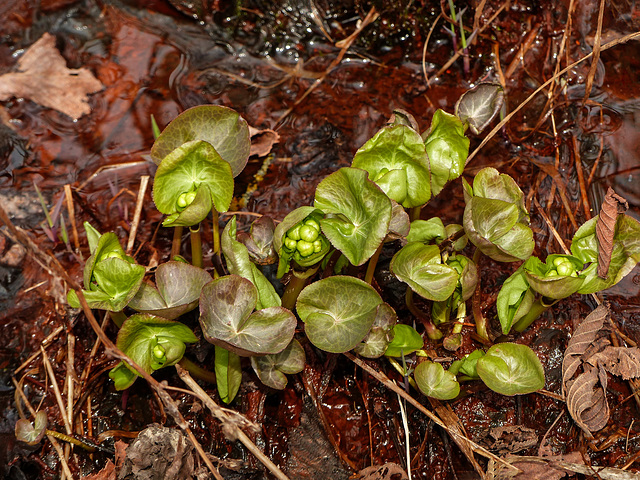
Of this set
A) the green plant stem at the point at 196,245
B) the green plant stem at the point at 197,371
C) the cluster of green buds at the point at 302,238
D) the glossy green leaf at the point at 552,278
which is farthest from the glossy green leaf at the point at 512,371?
the green plant stem at the point at 196,245

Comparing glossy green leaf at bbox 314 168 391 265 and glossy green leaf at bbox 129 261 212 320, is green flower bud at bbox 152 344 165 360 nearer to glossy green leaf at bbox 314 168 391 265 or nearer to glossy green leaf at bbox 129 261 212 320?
glossy green leaf at bbox 129 261 212 320

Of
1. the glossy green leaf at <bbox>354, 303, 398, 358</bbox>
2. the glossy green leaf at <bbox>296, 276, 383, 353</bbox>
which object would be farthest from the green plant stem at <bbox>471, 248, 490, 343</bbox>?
the glossy green leaf at <bbox>296, 276, 383, 353</bbox>

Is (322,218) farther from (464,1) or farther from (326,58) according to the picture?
(464,1)

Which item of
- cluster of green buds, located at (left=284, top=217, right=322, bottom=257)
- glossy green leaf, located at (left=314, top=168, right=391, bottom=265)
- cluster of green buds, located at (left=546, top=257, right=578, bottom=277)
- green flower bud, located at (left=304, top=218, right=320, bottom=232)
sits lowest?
cluster of green buds, located at (left=546, top=257, right=578, bottom=277)

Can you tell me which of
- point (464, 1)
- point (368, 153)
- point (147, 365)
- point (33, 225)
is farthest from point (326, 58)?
point (147, 365)

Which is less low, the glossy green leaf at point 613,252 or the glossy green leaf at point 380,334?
Result: the glossy green leaf at point 613,252

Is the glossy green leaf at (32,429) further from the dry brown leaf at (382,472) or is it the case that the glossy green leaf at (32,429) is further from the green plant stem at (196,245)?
the dry brown leaf at (382,472)

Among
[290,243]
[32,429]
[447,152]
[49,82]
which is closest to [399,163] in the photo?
[447,152]

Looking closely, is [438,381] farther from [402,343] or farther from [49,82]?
[49,82]
